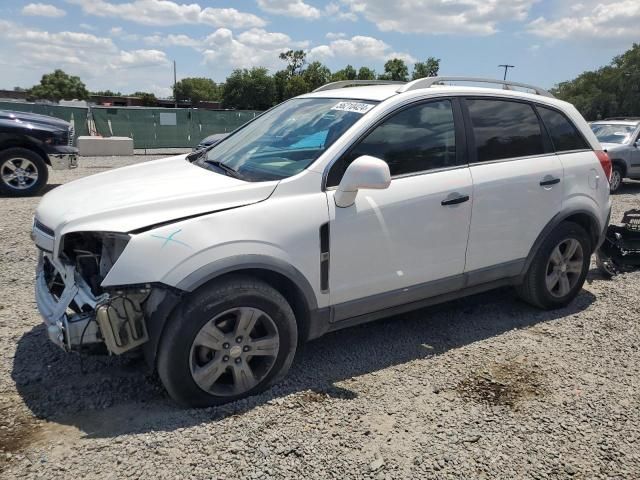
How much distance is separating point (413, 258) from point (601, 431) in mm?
1467

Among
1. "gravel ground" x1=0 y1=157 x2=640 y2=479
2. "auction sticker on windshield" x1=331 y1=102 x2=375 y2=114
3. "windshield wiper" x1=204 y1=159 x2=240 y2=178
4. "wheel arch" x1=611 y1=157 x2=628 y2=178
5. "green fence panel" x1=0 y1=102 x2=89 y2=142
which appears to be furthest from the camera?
"green fence panel" x1=0 y1=102 x2=89 y2=142

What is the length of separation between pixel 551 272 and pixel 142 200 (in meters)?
Answer: 3.40

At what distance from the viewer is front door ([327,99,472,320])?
10.6 feet

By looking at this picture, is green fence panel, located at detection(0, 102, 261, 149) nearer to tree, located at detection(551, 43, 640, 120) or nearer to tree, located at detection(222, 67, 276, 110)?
tree, located at detection(551, 43, 640, 120)

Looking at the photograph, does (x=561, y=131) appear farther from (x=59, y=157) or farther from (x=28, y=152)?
(x=28, y=152)

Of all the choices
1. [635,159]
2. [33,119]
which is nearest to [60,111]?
[33,119]

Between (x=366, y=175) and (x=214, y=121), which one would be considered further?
(x=214, y=121)

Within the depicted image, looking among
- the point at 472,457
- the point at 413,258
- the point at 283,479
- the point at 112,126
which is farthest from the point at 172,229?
the point at 112,126

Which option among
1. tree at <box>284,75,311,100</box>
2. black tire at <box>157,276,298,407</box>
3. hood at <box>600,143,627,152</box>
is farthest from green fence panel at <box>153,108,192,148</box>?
tree at <box>284,75,311,100</box>

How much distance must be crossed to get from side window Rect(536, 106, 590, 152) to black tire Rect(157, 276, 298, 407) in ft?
9.10

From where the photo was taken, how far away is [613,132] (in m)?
12.3

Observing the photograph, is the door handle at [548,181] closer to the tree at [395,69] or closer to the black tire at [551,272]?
the black tire at [551,272]

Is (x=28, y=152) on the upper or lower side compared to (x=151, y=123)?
lower

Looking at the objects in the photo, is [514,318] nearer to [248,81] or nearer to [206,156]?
[206,156]
